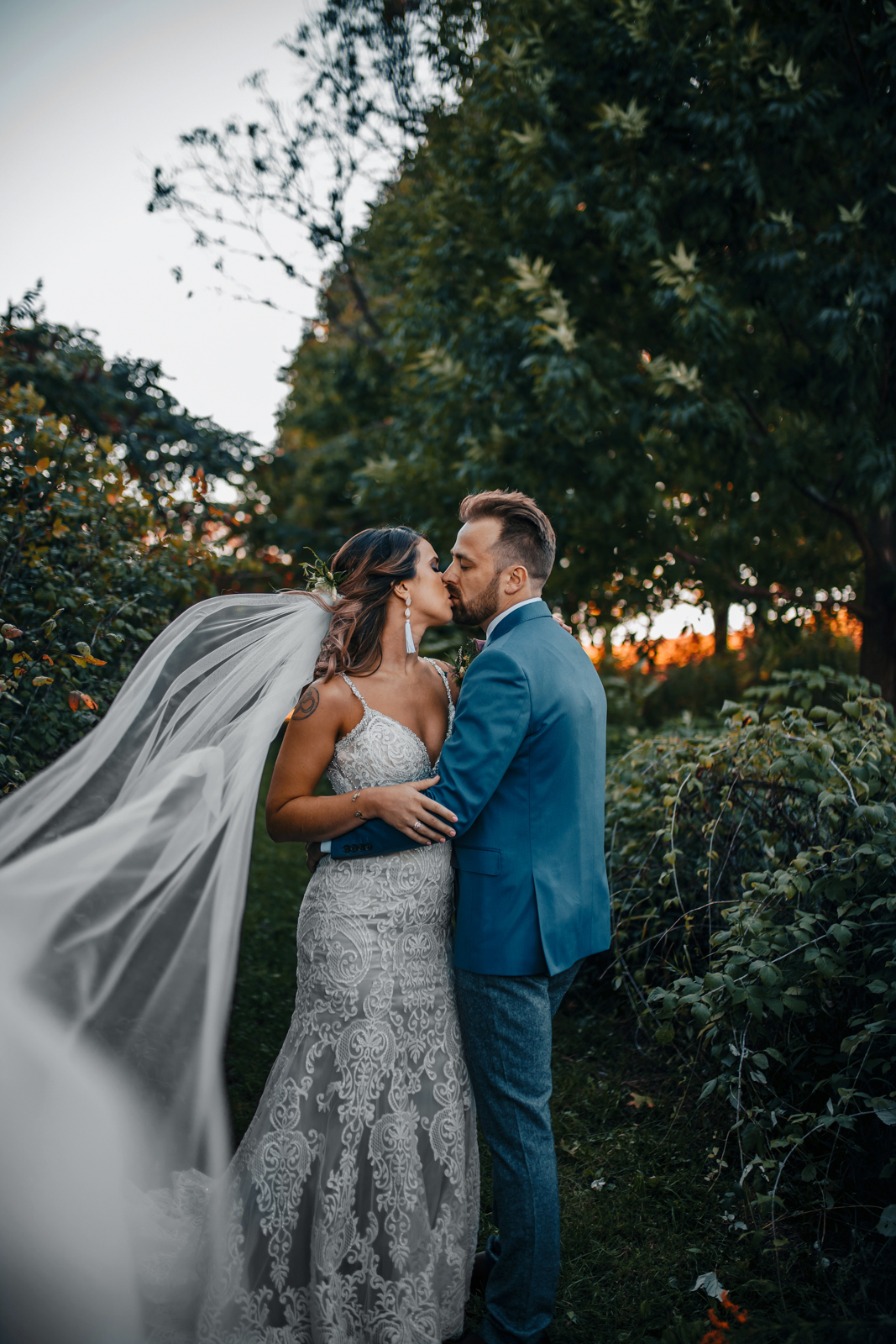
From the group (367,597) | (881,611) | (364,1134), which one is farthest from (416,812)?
(881,611)

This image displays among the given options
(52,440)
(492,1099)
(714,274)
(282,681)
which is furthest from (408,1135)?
(714,274)

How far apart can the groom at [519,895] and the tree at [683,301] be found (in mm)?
3788

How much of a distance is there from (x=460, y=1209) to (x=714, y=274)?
6.09 m

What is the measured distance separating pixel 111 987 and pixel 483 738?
1157mm

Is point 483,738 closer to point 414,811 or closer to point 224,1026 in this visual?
point 414,811

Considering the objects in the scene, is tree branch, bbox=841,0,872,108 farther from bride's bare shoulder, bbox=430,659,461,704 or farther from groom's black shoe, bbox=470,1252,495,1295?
groom's black shoe, bbox=470,1252,495,1295

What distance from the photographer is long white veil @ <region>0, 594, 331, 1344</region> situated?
79.7 inches

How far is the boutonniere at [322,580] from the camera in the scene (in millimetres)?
2689

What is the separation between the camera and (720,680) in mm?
8812

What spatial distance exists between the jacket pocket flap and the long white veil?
1.99ft

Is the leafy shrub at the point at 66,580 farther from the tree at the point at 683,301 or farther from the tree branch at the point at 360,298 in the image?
the tree branch at the point at 360,298

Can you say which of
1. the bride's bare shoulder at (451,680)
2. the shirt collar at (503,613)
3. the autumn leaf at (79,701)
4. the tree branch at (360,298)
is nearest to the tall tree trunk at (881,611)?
the bride's bare shoulder at (451,680)

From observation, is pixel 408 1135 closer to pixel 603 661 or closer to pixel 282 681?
pixel 282 681

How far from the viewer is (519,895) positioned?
224 cm
